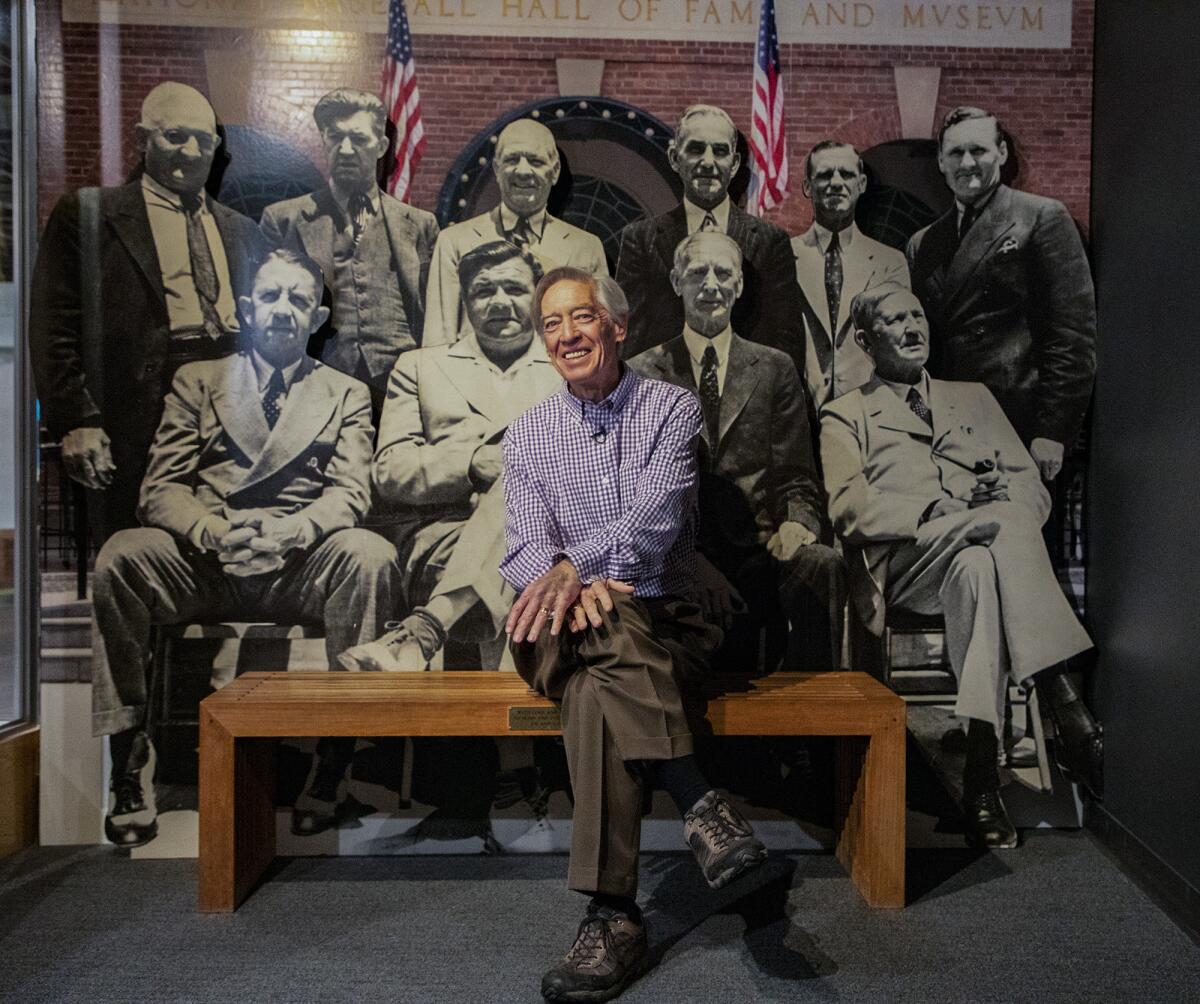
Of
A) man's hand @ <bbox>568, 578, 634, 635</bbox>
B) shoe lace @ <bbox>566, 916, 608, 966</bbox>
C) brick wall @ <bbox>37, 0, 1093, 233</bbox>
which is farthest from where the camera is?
brick wall @ <bbox>37, 0, 1093, 233</bbox>

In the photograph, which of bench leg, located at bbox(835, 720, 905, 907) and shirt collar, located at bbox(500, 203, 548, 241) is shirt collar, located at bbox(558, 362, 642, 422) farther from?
bench leg, located at bbox(835, 720, 905, 907)

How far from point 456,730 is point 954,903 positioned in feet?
4.94

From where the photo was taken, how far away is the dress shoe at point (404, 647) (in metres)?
3.59

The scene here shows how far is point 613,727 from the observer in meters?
2.71

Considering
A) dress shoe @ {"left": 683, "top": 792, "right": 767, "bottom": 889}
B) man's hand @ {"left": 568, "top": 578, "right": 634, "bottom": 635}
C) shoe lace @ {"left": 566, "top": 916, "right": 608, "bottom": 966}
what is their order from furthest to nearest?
→ man's hand @ {"left": 568, "top": 578, "right": 634, "bottom": 635} → shoe lace @ {"left": 566, "top": 916, "right": 608, "bottom": 966} → dress shoe @ {"left": 683, "top": 792, "right": 767, "bottom": 889}

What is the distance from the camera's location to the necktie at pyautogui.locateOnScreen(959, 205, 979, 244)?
3635 mm

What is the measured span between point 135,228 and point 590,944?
2633 millimetres

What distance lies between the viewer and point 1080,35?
3611mm

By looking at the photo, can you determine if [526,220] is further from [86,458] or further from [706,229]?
[86,458]

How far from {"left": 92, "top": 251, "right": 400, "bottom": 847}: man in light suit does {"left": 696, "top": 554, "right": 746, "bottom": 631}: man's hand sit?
1.05 meters

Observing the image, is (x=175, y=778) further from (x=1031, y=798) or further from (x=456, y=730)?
(x=1031, y=798)

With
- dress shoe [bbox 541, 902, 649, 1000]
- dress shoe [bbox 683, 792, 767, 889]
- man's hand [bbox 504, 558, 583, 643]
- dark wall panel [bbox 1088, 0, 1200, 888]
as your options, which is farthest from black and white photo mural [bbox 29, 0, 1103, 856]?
dress shoe [bbox 683, 792, 767, 889]

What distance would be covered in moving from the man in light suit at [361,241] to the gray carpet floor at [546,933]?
1.61m

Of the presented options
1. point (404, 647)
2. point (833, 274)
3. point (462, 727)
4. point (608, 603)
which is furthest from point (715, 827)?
point (833, 274)
